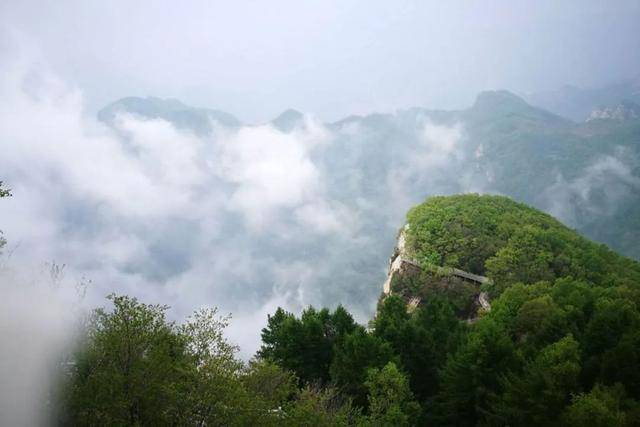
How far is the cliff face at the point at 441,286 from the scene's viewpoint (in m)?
70.0

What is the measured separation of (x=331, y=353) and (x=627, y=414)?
27439mm

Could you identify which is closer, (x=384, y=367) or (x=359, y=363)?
(x=384, y=367)

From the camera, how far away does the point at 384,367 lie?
3547cm

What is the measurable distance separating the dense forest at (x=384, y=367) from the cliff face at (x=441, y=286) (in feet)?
7.89

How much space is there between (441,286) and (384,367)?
126 feet

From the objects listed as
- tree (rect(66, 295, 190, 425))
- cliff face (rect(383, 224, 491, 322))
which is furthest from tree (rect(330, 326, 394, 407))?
cliff face (rect(383, 224, 491, 322))

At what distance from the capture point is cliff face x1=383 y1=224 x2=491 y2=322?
70.0m

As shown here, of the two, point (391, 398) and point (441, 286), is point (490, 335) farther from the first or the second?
point (441, 286)

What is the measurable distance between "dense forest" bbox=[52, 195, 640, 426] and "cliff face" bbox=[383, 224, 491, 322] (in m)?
2.40

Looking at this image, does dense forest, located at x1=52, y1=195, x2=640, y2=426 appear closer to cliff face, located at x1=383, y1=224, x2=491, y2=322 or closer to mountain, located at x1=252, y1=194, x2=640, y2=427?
mountain, located at x1=252, y1=194, x2=640, y2=427

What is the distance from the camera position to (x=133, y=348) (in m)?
23.4

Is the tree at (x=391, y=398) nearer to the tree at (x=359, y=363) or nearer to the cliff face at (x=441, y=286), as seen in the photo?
the tree at (x=359, y=363)

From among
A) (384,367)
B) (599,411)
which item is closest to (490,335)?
(384,367)

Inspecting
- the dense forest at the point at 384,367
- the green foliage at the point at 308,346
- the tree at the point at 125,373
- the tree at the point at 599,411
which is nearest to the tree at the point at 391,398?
the dense forest at the point at 384,367
